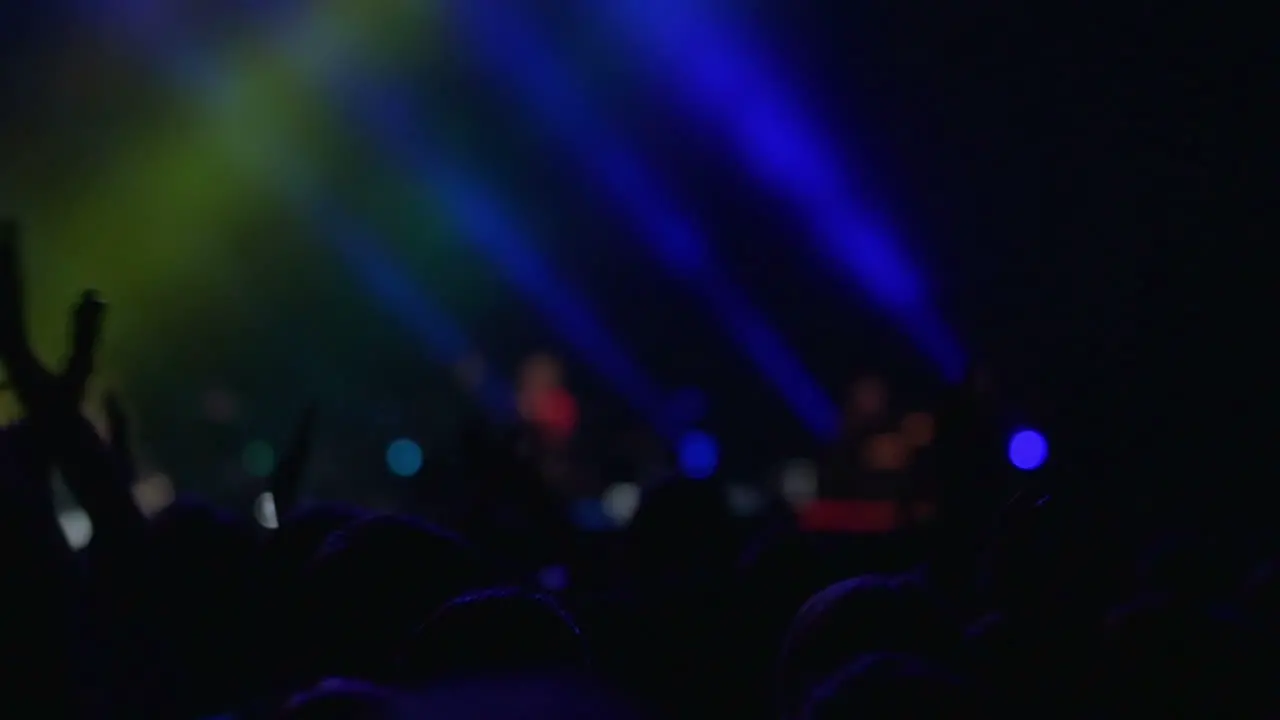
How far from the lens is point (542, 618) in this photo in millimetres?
1507

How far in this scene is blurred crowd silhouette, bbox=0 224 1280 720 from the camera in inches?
A: 53.6

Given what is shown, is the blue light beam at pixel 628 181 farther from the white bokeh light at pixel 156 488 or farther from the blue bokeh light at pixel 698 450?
the white bokeh light at pixel 156 488

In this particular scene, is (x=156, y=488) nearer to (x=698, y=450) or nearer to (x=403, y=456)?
(x=403, y=456)

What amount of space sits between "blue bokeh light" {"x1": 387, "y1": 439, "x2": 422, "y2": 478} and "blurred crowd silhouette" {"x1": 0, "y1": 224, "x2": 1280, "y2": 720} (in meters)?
6.92

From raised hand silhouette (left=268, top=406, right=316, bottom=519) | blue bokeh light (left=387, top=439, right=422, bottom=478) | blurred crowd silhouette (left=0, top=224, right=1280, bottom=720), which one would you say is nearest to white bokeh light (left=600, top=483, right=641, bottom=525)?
blue bokeh light (left=387, top=439, right=422, bottom=478)

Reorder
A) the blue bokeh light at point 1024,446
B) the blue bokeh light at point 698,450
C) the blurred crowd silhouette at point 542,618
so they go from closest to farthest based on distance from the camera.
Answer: the blurred crowd silhouette at point 542,618 < the blue bokeh light at point 1024,446 < the blue bokeh light at point 698,450

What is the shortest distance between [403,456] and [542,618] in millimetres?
8405

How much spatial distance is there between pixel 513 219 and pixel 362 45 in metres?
1.95

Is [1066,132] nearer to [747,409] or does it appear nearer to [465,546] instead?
[747,409]

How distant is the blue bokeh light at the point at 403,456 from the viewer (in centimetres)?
935

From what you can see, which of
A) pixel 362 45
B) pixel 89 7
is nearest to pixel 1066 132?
pixel 362 45

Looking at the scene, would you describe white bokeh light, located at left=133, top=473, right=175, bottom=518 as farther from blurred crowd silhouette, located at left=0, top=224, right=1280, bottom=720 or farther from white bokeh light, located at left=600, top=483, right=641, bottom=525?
blurred crowd silhouette, located at left=0, top=224, right=1280, bottom=720

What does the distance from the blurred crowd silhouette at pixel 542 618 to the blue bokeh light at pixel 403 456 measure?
6.92 metres

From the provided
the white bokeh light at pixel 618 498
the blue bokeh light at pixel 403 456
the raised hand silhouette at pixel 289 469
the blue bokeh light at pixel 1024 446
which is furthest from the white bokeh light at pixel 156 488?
the raised hand silhouette at pixel 289 469
